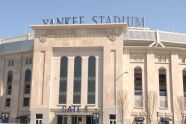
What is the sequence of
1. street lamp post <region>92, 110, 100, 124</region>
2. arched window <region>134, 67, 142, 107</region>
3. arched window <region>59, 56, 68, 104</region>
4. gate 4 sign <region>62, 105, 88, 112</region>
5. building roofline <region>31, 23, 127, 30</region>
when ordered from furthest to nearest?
arched window <region>134, 67, 142, 107</region> < building roofline <region>31, 23, 127, 30</region> < arched window <region>59, 56, 68, 104</region> < gate 4 sign <region>62, 105, 88, 112</region> < street lamp post <region>92, 110, 100, 124</region>

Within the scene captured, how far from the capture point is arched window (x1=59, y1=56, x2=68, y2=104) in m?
53.8

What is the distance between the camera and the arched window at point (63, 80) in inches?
2116

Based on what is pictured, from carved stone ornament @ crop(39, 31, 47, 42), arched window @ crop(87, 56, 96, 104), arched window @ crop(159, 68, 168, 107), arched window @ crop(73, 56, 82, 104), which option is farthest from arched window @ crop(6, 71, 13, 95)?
arched window @ crop(159, 68, 168, 107)

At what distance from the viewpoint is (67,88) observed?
54.0 m

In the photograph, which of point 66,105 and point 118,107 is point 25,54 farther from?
point 118,107

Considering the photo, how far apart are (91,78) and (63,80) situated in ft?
16.3

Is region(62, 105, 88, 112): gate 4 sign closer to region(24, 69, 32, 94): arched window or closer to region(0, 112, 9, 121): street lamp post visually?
region(24, 69, 32, 94): arched window

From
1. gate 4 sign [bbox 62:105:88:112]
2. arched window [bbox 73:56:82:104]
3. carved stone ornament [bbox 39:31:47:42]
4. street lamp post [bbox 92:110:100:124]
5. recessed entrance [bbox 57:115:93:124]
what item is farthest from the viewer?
carved stone ornament [bbox 39:31:47:42]

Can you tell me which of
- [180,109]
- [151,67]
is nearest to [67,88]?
[151,67]

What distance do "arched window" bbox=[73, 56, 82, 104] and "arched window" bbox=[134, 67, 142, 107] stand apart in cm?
1044

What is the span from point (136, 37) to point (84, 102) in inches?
690

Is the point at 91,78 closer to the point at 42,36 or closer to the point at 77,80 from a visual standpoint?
the point at 77,80

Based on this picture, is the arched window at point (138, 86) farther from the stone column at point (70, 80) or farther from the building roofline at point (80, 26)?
the stone column at point (70, 80)

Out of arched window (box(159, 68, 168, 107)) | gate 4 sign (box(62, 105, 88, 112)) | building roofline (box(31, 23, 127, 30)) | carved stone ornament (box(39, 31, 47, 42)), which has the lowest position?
gate 4 sign (box(62, 105, 88, 112))
